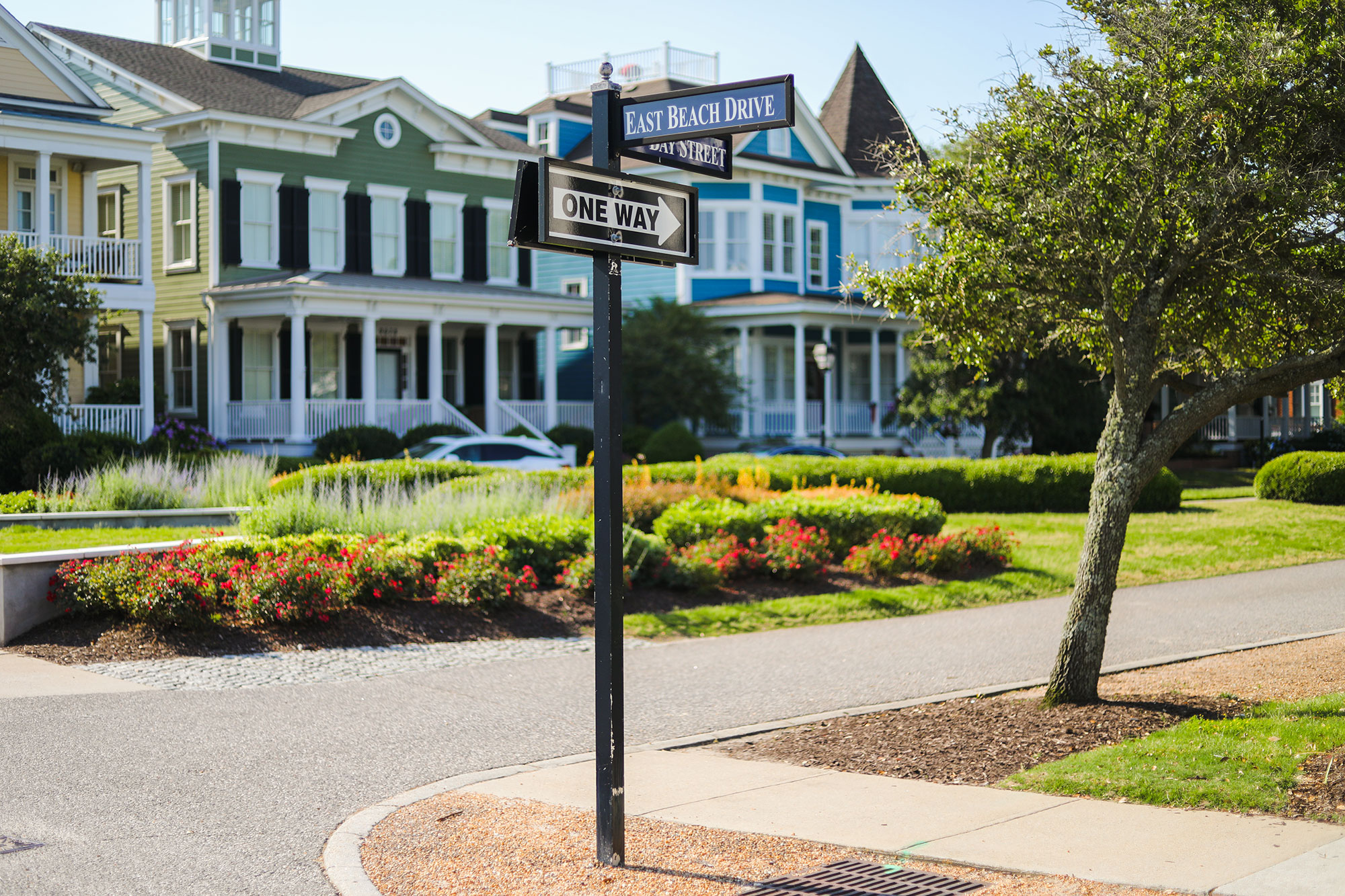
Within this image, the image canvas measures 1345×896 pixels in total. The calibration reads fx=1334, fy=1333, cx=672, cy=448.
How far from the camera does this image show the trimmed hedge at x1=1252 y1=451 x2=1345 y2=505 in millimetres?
23250

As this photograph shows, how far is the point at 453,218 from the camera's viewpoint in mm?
33375

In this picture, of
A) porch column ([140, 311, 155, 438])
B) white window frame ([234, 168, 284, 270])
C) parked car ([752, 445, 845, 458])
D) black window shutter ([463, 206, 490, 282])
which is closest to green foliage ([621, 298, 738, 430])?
parked car ([752, 445, 845, 458])

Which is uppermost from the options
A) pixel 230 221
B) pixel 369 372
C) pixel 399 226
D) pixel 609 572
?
pixel 399 226

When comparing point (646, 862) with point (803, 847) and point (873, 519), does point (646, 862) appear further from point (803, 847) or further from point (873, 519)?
point (873, 519)

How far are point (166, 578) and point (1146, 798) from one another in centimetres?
780

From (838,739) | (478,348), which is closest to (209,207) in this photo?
(478,348)

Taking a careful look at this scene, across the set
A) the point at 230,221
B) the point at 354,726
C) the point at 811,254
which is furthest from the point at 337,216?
the point at 354,726

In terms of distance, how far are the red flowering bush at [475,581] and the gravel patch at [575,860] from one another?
575cm

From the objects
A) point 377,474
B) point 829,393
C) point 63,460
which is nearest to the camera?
point 377,474

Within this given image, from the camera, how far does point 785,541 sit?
14891mm

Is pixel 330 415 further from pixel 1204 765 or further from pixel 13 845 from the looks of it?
pixel 1204 765

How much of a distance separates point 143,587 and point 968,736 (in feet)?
22.1

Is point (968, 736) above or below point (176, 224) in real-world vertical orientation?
below

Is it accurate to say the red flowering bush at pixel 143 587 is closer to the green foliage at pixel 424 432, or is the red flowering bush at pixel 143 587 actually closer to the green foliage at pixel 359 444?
the green foliage at pixel 359 444
